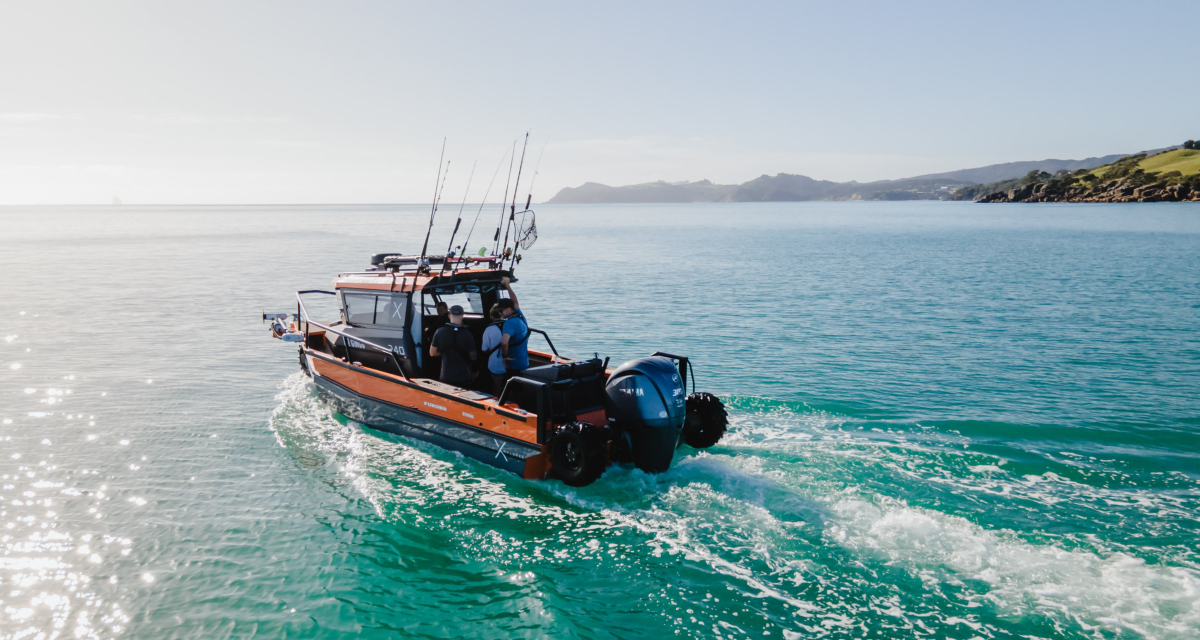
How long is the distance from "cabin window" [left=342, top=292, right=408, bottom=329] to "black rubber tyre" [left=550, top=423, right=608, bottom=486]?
12.4 feet

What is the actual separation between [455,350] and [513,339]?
0.87 meters

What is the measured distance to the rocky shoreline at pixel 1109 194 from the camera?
93.1m

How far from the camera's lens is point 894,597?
6.00 metres

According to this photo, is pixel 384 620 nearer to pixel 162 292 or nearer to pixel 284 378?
pixel 284 378

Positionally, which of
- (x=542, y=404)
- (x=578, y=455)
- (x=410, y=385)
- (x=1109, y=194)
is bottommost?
(x=578, y=455)

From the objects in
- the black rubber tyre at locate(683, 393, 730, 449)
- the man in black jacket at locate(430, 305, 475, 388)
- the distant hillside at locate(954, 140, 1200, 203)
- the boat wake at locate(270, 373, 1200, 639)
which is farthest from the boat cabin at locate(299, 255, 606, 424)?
the distant hillside at locate(954, 140, 1200, 203)

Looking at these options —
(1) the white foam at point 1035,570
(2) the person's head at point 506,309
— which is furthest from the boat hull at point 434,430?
(1) the white foam at point 1035,570

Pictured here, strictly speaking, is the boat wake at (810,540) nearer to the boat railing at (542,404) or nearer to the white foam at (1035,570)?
the white foam at (1035,570)

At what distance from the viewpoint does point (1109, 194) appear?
10800 centimetres

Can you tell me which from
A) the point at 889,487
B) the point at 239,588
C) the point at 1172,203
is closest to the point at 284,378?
the point at 239,588

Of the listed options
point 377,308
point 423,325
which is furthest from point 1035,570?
point 377,308

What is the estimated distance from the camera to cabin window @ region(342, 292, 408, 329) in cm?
1056

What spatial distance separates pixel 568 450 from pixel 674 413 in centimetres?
131

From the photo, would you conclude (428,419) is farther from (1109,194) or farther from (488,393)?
(1109,194)
